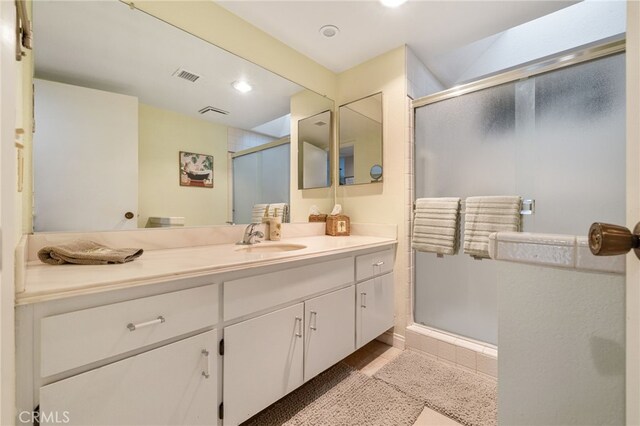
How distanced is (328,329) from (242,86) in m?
1.64

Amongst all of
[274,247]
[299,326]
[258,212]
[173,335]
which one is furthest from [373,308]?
[173,335]

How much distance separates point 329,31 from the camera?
1.83m

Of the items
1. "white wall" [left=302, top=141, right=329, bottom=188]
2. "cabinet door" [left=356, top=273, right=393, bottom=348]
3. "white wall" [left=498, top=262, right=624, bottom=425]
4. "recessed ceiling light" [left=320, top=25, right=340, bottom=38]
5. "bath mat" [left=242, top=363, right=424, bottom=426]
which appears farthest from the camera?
"white wall" [left=302, top=141, right=329, bottom=188]

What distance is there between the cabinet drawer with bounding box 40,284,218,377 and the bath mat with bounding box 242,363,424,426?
74 cm

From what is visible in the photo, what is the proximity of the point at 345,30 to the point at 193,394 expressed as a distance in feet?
7.27

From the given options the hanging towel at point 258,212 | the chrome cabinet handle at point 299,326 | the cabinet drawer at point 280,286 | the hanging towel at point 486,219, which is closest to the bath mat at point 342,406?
the chrome cabinet handle at point 299,326

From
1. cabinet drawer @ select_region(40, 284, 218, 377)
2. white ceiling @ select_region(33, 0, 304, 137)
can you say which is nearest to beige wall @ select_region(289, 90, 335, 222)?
white ceiling @ select_region(33, 0, 304, 137)

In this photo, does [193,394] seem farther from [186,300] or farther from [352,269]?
[352,269]

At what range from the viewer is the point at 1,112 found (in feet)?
1.32

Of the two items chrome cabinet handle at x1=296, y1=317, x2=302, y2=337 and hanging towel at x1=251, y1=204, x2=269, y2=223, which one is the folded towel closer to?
chrome cabinet handle at x1=296, y1=317, x2=302, y2=337

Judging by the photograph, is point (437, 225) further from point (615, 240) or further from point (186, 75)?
point (186, 75)

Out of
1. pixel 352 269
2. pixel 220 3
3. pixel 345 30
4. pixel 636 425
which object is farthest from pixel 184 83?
pixel 636 425

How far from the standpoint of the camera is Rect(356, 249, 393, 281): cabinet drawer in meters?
1.69

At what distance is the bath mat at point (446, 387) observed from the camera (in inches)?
52.9
